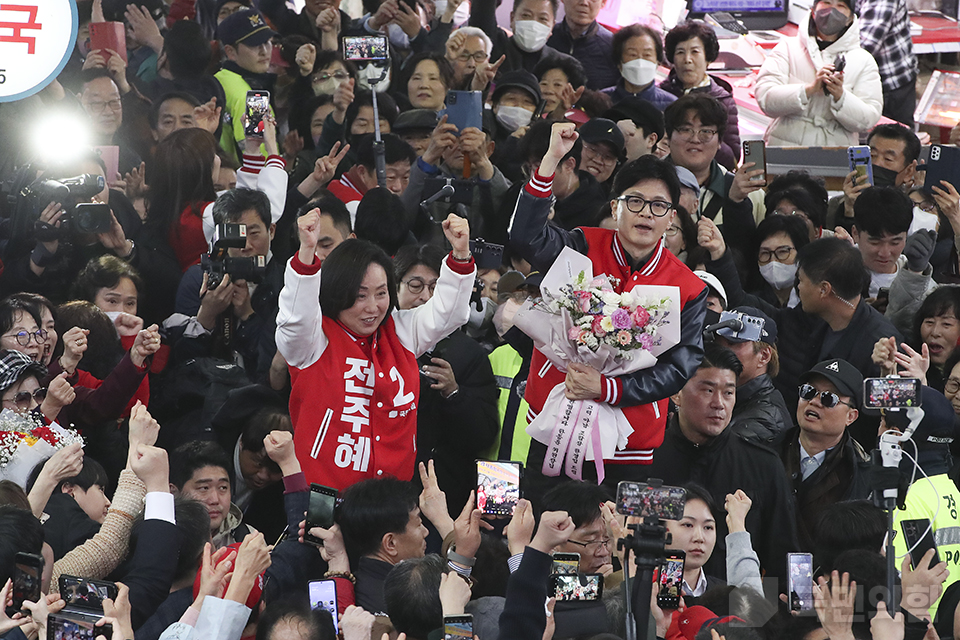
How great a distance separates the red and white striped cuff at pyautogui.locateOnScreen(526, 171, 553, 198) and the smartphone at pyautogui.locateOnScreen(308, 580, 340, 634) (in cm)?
165

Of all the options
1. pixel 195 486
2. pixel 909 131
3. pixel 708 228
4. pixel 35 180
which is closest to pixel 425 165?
pixel 708 228

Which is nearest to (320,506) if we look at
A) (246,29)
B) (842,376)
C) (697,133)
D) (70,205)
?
(842,376)

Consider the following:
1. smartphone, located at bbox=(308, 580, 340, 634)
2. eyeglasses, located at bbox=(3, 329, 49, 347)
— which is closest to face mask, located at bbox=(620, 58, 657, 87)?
eyeglasses, located at bbox=(3, 329, 49, 347)

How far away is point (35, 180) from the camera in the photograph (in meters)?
6.04

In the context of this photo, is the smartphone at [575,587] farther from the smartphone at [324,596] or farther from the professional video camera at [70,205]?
the professional video camera at [70,205]

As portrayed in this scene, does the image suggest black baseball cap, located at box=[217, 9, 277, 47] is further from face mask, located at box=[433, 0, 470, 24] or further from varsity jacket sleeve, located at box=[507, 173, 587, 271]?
varsity jacket sleeve, located at box=[507, 173, 587, 271]

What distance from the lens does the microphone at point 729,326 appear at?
5590 millimetres

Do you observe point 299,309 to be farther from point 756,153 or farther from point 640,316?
point 756,153

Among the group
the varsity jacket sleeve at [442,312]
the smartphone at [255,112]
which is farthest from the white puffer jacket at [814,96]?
the varsity jacket sleeve at [442,312]

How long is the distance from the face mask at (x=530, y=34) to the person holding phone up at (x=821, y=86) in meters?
1.55

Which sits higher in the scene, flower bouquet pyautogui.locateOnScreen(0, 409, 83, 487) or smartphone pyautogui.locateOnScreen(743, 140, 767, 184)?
smartphone pyautogui.locateOnScreen(743, 140, 767, 184)

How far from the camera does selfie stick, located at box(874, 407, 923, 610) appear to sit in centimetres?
347

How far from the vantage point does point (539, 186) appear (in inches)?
182

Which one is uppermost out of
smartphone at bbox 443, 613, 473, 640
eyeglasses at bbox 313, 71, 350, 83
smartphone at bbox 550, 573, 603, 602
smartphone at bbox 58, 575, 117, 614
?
eyeglasses at bbox 313, 71, 350, 83
